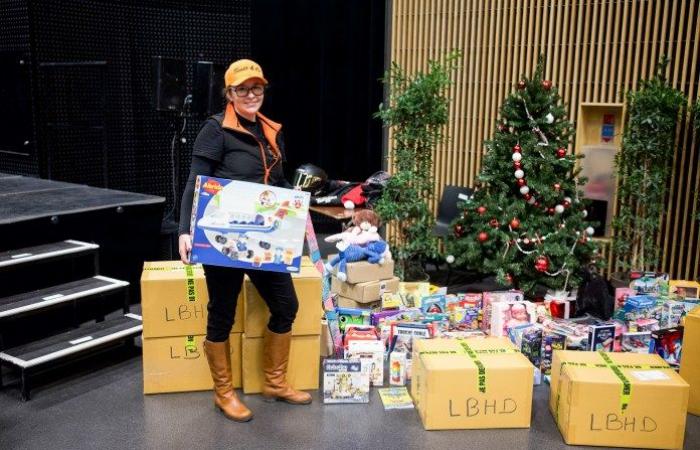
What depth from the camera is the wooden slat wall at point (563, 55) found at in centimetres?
571

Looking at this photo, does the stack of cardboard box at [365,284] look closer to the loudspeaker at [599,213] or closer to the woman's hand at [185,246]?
the woman's hand at [185,246]

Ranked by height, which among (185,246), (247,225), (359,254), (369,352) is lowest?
(369,352)

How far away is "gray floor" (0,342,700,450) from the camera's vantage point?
3154mm

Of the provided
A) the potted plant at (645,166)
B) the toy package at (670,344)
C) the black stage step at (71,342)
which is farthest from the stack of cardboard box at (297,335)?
the potted plant at (645,166)

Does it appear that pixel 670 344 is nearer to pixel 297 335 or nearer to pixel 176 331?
pixel 297 335

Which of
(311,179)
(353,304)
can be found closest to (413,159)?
(353,304)

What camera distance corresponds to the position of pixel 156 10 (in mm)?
6723

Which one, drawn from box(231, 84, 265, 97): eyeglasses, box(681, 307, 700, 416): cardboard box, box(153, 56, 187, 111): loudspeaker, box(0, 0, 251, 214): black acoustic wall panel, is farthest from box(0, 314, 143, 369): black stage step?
box(681, 307, 700, 416): cardboard box

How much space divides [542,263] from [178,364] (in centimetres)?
294

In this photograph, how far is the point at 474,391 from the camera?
3.27 meters

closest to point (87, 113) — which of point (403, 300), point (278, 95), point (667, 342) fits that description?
point (278, 95)

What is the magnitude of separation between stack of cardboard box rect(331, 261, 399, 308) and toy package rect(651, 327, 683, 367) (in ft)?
5.75

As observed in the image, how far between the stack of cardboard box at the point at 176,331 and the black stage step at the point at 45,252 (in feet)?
2.65

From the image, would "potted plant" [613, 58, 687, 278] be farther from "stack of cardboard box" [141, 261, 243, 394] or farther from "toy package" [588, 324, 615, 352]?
"stack of cardboard box" [141, 261, 243, 394]
